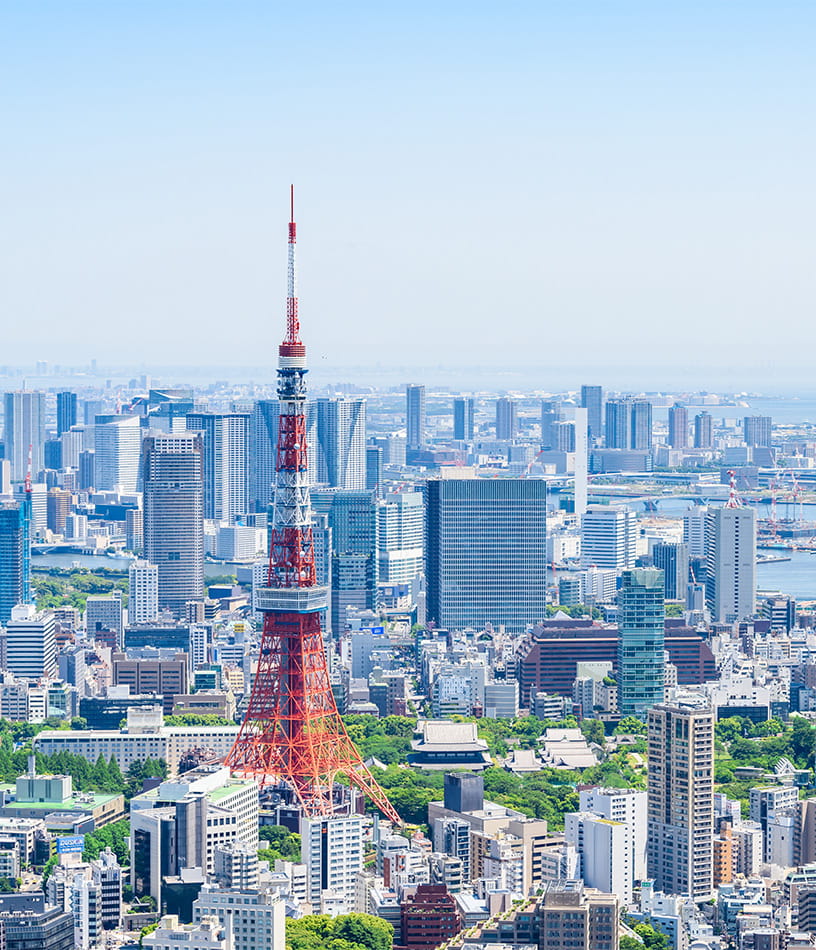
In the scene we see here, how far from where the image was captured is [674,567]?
1359 inches

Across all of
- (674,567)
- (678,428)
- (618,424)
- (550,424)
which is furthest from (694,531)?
(678,428)

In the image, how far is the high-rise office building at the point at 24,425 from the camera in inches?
2216

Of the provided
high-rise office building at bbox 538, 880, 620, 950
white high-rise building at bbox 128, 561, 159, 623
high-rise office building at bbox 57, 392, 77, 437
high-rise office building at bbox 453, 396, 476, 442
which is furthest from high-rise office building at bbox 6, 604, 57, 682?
high-rise office building at bbox 453, 396, 476, 442

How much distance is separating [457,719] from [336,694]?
131 centimetres

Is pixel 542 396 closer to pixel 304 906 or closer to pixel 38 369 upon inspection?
pixel 38 369

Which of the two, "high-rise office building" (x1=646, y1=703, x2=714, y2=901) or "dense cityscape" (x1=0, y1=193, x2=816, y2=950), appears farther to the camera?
"high-rise office building" (x1=646, y1=703, x2=714, y2=901)

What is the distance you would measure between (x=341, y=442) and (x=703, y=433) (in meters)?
19.9

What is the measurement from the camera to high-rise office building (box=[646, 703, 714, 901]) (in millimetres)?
16516

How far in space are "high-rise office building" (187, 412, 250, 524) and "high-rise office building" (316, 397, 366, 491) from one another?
1.73m

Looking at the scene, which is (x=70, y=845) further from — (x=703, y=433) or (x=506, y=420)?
(x=703, y=433)

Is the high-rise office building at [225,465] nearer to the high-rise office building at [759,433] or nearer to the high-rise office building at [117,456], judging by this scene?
the high-rise office building at [117,456]

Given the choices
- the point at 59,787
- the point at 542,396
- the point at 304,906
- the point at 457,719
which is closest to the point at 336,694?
the point at 457,719

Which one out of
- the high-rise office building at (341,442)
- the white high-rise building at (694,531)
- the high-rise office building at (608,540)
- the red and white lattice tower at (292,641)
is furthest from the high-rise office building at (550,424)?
the red and white lattice tower at (292,641)

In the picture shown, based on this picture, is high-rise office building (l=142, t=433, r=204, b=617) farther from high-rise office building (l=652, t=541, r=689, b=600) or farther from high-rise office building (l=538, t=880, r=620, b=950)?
high-rise office building (l=538, t=880, r=620, b=950)
